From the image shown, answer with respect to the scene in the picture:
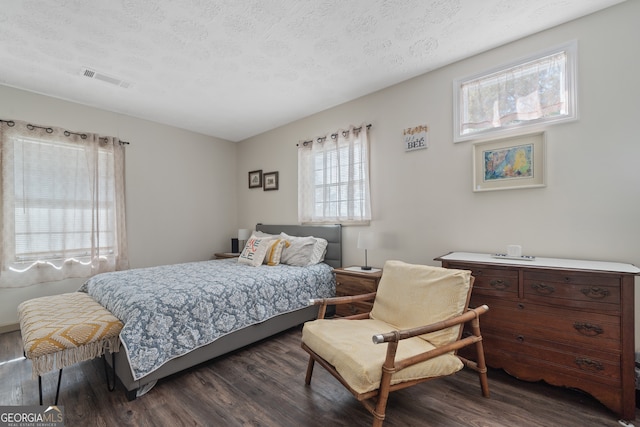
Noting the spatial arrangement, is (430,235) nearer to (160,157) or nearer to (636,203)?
(636,203)

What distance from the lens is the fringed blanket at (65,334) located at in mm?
1673

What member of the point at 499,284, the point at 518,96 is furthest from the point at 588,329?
the point at 518,96

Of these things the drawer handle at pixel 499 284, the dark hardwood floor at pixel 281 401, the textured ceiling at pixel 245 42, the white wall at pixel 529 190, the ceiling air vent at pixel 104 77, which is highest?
the textured ceiling at pixel 245 42

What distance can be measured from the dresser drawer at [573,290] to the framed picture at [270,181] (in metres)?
3.45

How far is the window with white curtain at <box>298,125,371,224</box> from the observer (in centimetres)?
334

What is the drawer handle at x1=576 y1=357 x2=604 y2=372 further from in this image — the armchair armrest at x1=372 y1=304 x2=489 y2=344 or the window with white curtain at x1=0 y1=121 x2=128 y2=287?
the window with white curtain at x1=0 y1=121 x2=128 y2=287

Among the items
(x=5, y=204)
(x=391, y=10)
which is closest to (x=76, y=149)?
(x=5, y=204)

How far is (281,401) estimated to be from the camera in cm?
185

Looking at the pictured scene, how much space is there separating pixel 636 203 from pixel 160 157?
518 centimetres

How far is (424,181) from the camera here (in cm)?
287

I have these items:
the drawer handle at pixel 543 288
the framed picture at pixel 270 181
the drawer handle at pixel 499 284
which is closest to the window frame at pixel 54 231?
the framed picture at pixel 270 181

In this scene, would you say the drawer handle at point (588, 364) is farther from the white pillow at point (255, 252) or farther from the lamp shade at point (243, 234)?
the lamp shade at point (243, 234)

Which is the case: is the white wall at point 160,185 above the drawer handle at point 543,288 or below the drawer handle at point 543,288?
above

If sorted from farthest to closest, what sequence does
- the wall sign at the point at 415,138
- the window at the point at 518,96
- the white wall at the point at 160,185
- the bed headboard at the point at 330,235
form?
the bed headboard at the point at 330,235 < the white wall at the point at 160,185 < the wall sign at the point at 415,138 < the window at the point at 518,96
